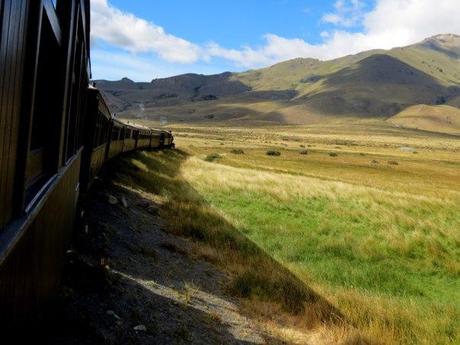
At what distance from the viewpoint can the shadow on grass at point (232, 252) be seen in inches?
426

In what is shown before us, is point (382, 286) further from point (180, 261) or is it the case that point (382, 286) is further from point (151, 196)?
point (151, 196)

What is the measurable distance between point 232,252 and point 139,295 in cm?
625

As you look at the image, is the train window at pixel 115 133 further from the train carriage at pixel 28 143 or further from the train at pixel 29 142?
→ the train carriage at pixel 28 143

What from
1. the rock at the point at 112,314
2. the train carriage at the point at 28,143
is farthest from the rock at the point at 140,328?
the train carriage at the point at 28,143

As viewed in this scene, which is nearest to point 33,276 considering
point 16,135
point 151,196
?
point 16,135

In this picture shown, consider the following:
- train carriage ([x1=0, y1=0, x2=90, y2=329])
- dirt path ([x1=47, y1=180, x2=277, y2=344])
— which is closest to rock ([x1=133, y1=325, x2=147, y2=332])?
dirt path ([x1=47, y1=180, x2=277, y2=344])

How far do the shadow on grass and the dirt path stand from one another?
2.65ft

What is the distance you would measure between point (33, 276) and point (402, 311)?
921 centimetres

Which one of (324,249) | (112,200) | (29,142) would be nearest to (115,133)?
(112,200)

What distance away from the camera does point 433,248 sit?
63.5 feet

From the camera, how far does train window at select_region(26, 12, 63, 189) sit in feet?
12.7

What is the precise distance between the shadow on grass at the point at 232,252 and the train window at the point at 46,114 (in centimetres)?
707

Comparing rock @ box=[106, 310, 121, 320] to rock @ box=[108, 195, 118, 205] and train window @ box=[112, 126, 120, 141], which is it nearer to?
rock @ box=[108, 195, 118, 205]

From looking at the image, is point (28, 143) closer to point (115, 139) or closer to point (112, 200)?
point (112, 200)
